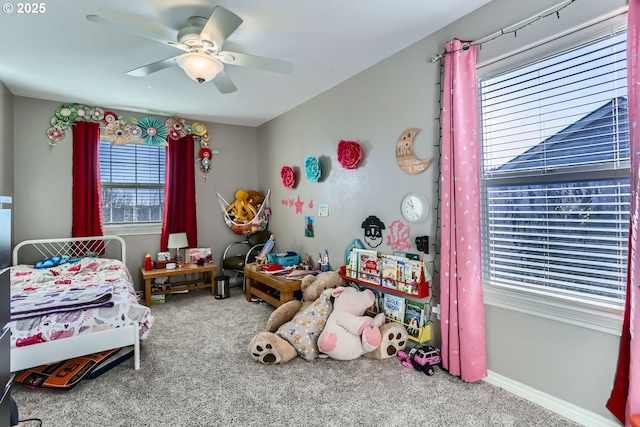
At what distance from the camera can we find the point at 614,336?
64.0 inches

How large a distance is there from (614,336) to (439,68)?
1901mm

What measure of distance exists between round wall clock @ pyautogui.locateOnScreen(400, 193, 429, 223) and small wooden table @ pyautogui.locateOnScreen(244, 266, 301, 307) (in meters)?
1.34

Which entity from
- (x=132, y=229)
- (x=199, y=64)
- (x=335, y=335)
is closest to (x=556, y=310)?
(x=335, y=335)

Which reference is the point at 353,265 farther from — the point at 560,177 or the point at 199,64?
the point at 199,64

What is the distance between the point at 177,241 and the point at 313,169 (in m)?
2.02

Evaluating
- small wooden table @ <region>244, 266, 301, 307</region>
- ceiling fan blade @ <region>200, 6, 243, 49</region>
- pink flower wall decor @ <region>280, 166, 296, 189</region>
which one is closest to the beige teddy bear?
small wooden table @ <region>244, 266, 301, 307</region>

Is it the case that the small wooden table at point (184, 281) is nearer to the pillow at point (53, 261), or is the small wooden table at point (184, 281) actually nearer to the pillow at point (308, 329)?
the pillow at point (53, 261)

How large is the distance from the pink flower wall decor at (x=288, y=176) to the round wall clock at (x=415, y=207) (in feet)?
5.84

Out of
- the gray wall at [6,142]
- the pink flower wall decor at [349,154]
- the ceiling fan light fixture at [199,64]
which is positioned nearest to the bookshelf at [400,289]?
the pink flower wall decor at [349,154]

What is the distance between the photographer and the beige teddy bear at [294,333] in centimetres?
240

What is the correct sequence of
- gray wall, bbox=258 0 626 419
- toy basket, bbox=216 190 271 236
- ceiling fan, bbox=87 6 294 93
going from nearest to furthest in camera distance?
gray wall, bbox=258 0 626 419
ceiling fan, bbox=87 6 294 93
toy basket, bbox=216 190 271 236

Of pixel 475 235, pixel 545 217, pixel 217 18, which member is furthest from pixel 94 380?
pixel 545 217

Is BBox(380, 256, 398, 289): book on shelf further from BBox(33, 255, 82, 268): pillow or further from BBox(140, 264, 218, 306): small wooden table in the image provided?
BBox(33, 255, 82, 268): pillow

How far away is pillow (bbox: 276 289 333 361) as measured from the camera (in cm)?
246
